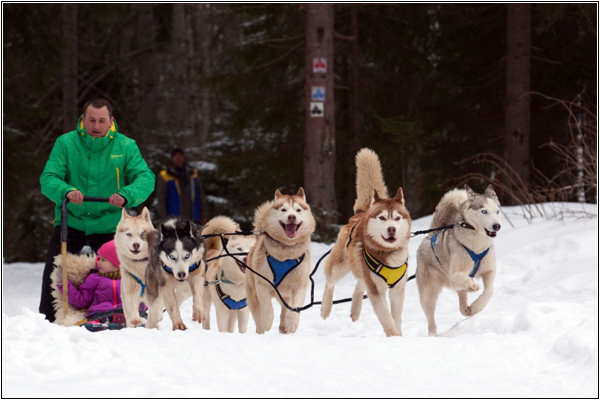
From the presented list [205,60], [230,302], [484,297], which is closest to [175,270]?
[230,302]

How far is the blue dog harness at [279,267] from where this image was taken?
15.3 ft

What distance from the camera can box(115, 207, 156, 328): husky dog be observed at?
179 inches

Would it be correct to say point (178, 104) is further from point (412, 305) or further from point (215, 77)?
point (412, 305)

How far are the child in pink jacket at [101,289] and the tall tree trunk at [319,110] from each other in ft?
19.5

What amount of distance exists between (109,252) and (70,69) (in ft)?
38.6

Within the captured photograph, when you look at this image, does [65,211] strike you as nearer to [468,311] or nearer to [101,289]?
[101,289]

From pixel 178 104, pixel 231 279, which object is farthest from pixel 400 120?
pixel 231 279

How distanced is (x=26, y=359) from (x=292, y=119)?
11200mm

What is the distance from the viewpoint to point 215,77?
1384cm

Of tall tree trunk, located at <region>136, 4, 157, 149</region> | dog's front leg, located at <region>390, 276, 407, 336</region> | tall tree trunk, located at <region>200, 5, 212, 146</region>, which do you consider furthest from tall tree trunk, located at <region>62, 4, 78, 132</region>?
dog's front leg, located at <region>390, 276, 407, 336</region>

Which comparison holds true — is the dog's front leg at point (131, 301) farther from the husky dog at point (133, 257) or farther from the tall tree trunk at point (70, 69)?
the tall tree trunk at point (70, 69)

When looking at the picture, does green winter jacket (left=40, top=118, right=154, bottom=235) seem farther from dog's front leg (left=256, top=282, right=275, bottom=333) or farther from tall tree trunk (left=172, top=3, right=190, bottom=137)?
tall tree trunk (left=172, top=3, right=190, bottom=137)

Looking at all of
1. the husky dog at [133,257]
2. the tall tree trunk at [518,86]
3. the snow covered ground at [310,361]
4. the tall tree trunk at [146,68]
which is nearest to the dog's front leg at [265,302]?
the snow covered ground at [310,361]

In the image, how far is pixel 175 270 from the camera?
4211mm
